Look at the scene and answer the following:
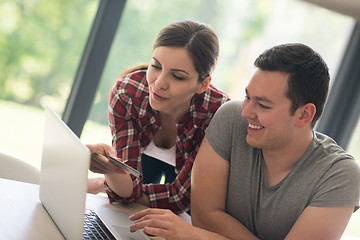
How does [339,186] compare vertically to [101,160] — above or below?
above

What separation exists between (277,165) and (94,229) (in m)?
0.68

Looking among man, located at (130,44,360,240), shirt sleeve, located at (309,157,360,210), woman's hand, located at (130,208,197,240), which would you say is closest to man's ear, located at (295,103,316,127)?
man, located at (130,44,360,240)

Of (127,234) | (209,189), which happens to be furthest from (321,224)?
(127,234)

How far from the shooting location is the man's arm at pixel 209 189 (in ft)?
4.88

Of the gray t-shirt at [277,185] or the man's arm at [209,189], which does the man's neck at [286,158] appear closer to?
the gray t-shirt at [277,185]

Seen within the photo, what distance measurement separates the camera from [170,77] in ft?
5.21

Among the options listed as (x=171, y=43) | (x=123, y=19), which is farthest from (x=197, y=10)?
(x=171, y=43)

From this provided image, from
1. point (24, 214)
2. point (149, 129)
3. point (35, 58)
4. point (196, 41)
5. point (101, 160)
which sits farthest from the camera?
point (35, 58)

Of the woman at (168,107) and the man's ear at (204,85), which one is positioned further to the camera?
the man's ear at (204,85)

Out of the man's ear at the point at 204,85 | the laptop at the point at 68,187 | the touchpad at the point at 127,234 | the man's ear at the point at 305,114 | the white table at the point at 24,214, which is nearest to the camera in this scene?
the laptop at the point at 68,187

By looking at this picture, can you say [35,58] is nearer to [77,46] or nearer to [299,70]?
[77,46]

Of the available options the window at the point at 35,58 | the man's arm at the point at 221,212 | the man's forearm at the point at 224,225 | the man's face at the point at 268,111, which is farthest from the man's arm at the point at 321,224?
the window at the point at 35,58

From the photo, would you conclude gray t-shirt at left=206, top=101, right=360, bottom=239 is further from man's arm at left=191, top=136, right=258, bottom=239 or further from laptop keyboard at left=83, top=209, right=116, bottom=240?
laptop keyboard at left=83, top=209, right=116, bottom=240

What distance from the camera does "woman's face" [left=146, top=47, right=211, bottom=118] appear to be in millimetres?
1572
